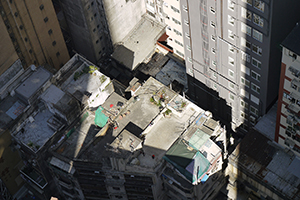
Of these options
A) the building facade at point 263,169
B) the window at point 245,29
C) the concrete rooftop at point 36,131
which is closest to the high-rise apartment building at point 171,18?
the window at point 245,29

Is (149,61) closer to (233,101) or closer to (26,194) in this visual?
(233,101)

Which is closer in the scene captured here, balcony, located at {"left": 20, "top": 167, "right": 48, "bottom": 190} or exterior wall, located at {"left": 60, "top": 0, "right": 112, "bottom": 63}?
balcony, located at {"left": 20, "top": 167, "right": 48, "bottom": 190}

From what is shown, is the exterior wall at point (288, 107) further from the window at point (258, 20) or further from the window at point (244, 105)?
the window at point (244, 105)

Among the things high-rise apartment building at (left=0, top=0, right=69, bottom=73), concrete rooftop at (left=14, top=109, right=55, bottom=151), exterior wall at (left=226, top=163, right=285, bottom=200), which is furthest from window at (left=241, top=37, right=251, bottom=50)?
concrete rooftop at (left=14, top=109, right=55, bottom=151)

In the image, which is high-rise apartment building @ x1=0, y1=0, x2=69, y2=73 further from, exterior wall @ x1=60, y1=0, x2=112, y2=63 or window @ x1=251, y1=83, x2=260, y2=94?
window @ x1=251, y1=83, x2=260, y2=94

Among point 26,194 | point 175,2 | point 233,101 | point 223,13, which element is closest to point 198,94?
point 233,101

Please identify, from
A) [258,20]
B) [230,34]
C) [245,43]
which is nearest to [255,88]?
[245,43]
